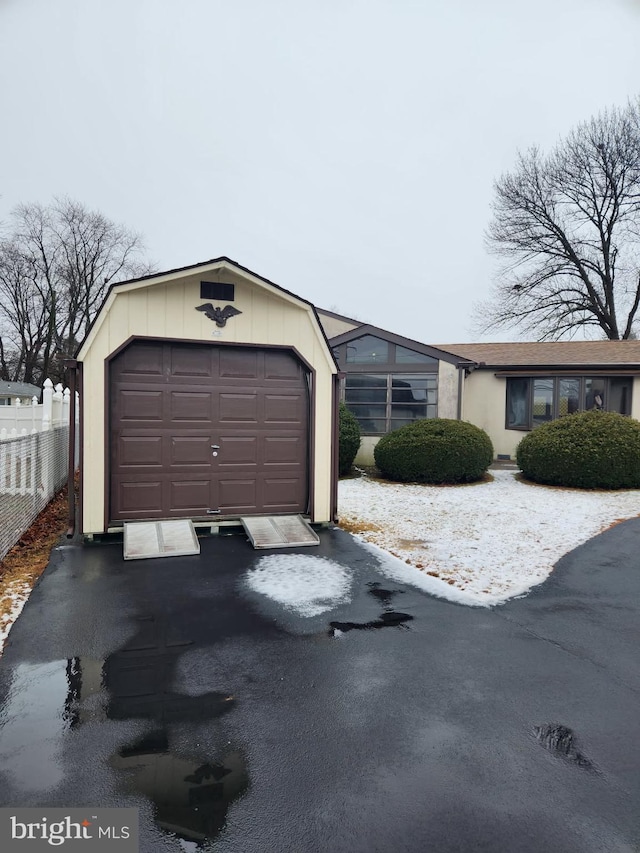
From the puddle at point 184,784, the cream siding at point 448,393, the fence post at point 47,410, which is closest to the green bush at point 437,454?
the cream siding at point 448,393

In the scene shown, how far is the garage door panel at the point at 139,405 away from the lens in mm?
7160

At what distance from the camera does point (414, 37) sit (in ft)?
41.1

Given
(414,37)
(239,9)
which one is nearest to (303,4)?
(239,9)

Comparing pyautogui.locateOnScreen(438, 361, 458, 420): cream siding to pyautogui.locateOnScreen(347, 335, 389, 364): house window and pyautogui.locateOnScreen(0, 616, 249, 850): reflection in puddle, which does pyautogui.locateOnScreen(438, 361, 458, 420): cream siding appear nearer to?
pyautogui.locateOnScreen(347, 335, 389, 364): house window

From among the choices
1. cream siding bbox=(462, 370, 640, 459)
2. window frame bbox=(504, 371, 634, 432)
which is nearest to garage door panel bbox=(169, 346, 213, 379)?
cream siding bbox=(462, 370, 640, 459)

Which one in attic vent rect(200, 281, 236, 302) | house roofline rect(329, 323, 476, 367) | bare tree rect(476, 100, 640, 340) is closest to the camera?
attic vent rect(200, 281, 236, 302)

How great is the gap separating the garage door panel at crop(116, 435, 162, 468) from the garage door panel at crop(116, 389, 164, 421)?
0.28 m

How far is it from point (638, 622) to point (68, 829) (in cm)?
460

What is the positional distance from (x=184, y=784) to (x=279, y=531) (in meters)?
4.75

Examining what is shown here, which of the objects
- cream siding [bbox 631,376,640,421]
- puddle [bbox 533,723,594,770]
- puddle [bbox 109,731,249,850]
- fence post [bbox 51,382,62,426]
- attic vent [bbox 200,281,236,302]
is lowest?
puddle [bbox 533,723,594,770]

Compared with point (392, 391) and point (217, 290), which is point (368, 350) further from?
point (217, 290)

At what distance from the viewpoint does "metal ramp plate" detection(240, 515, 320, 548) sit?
6805mm

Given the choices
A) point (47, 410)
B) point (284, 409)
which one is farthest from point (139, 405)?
point (47, 410)

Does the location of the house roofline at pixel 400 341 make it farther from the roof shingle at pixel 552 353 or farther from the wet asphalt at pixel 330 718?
the wet asphalt at pixel 330 718
